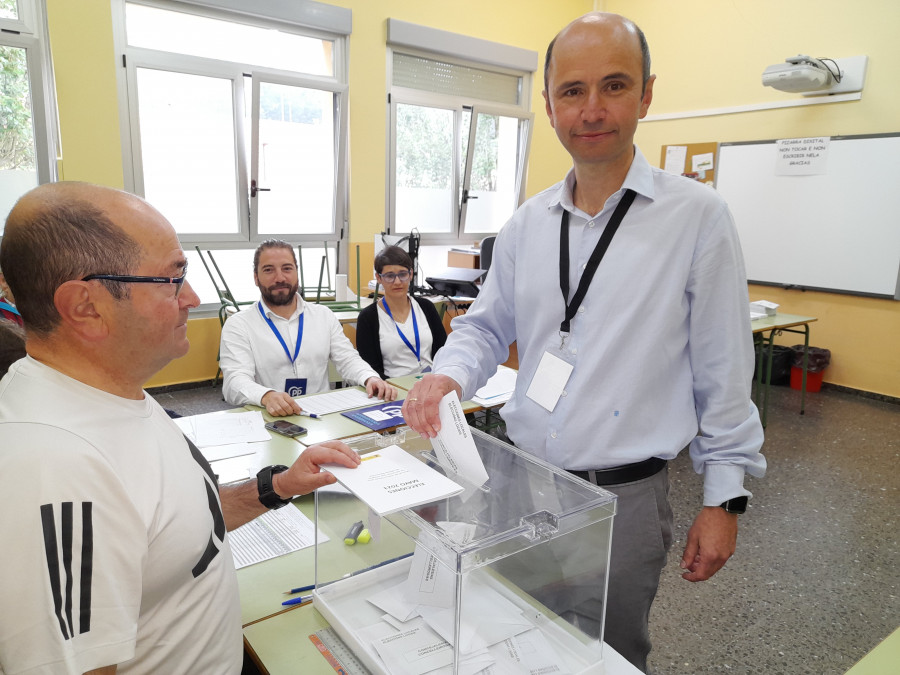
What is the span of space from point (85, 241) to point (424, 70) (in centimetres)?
594

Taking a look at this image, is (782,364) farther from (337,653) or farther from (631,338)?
(337,653)

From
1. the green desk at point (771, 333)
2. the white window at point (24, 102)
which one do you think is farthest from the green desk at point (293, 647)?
the white window at point (24, 102)

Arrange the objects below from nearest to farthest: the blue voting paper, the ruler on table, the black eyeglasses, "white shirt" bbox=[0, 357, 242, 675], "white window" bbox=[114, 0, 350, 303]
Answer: "white shirt" bbox=[0, 357, 242, 675] → the black eyeglasses → the ruler on table → the blue voting paper → "white window" bbox=[114, 0, 350, 303]

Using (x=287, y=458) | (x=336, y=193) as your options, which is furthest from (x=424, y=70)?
(x=287, y=458)

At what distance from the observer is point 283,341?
2961 millimetres

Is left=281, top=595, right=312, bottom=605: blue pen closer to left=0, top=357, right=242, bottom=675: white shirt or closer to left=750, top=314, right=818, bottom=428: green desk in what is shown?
left=0, top=357, right=242, bottom=675: white shirt

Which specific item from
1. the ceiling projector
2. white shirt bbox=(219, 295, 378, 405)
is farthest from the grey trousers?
the ceiling projector

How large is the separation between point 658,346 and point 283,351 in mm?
2148

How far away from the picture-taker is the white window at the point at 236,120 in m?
4.70

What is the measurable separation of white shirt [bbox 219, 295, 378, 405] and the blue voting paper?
38 centimetres

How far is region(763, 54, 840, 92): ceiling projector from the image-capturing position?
506 cm

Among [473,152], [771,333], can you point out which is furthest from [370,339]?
[473,152]

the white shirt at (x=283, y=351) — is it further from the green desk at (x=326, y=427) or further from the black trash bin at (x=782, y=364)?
the black trash bin at (x=782, y=364)

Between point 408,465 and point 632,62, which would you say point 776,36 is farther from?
point 408,465
